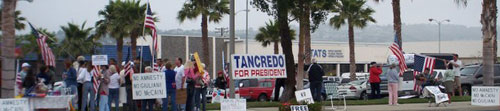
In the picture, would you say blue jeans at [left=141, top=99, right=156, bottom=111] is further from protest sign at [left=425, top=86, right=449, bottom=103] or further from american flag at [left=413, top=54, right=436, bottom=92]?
american flag at [left=413, top=54, right=436, bottom=92]

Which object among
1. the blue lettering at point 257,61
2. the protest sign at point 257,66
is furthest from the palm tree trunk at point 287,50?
the blue lettering at point 257,61

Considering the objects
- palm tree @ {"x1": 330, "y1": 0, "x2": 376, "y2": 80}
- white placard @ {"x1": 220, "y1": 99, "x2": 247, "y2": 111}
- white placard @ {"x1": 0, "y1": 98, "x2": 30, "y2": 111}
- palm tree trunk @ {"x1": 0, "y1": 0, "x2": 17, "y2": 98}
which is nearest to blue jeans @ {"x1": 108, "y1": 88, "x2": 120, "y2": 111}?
palm tree trunk @ {"x1": 0, "y1": 0, "x2": 17, "y2": 98}

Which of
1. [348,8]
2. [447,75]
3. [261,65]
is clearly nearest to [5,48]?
[261,65]

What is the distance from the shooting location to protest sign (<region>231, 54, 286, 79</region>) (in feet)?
60.6

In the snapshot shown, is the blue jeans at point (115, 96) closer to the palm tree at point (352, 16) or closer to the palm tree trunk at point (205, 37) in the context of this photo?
the palm tree trunk at point (205, 37)

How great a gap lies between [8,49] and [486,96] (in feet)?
42.9

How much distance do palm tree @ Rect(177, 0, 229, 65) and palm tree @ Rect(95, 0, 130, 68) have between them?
3764 mm

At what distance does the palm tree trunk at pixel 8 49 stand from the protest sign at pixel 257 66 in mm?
5452

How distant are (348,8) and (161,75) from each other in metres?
32.4

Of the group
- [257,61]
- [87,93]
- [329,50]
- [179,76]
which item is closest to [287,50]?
[257,61]

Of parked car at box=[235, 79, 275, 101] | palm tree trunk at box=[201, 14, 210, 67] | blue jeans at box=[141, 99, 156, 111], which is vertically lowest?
parked car at box=[235, 79, 275, 101]

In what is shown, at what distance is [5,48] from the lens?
53.0 ft

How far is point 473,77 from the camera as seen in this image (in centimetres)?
2948

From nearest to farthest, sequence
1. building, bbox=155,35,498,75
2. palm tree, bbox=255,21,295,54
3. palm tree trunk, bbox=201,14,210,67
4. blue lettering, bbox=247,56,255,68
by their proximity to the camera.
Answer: blue lettering, bbox=247,56,255,68, palm tree trunk, bbox=201,14,210,67, palm tree, bbox=255,21,295,54, building, bbox=155,35,498,75
